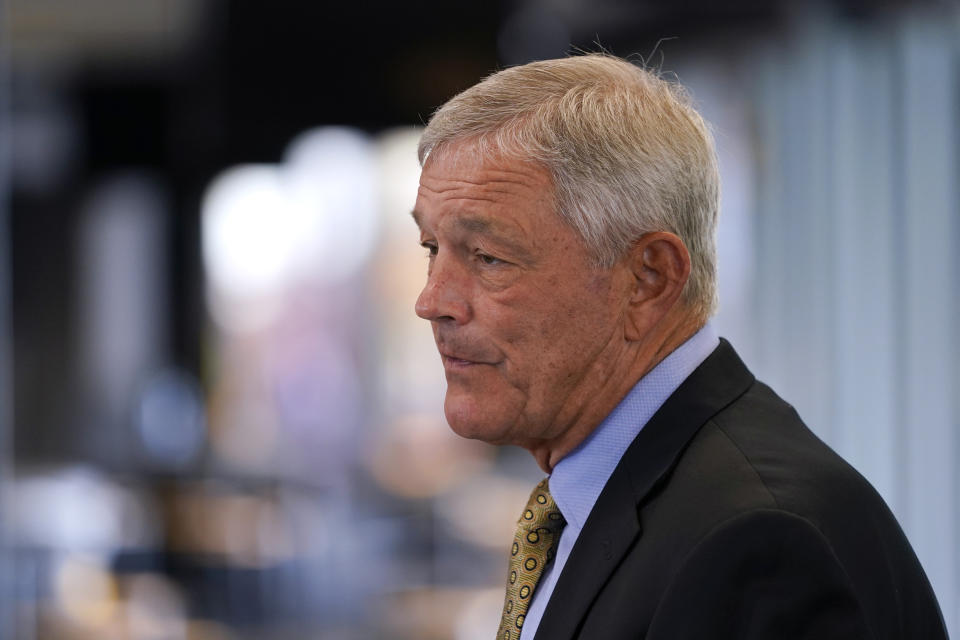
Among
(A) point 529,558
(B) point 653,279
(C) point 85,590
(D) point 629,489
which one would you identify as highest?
(B) point 653,279

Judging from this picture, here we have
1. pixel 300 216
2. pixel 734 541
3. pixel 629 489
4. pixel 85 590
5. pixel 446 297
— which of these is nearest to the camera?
pixel 734 541

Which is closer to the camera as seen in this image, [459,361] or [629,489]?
[629,489]

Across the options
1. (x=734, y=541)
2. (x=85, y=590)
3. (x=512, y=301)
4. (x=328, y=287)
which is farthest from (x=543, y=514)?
(x=85, y=590)

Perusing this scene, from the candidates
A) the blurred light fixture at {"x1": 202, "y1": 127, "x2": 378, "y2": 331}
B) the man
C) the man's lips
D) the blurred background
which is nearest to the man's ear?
the man

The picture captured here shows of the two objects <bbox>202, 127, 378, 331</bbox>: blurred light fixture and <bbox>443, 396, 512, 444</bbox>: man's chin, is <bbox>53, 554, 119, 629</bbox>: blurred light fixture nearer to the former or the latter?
<bbox>202, 127, 378, 331</bbox>: blurred light fixture

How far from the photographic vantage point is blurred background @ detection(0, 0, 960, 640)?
3.68 metres

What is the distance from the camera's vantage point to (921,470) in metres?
3.49

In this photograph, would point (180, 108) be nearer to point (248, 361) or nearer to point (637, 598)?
point (248, 361)

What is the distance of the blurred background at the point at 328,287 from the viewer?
368 centimetres

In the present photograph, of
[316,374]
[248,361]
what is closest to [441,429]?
[316,374]

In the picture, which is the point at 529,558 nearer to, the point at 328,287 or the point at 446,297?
the point at 446,297

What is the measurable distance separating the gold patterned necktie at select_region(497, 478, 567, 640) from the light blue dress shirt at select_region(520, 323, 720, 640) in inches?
0.7

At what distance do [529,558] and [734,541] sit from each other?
412 mm

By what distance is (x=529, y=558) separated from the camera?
1.47m
